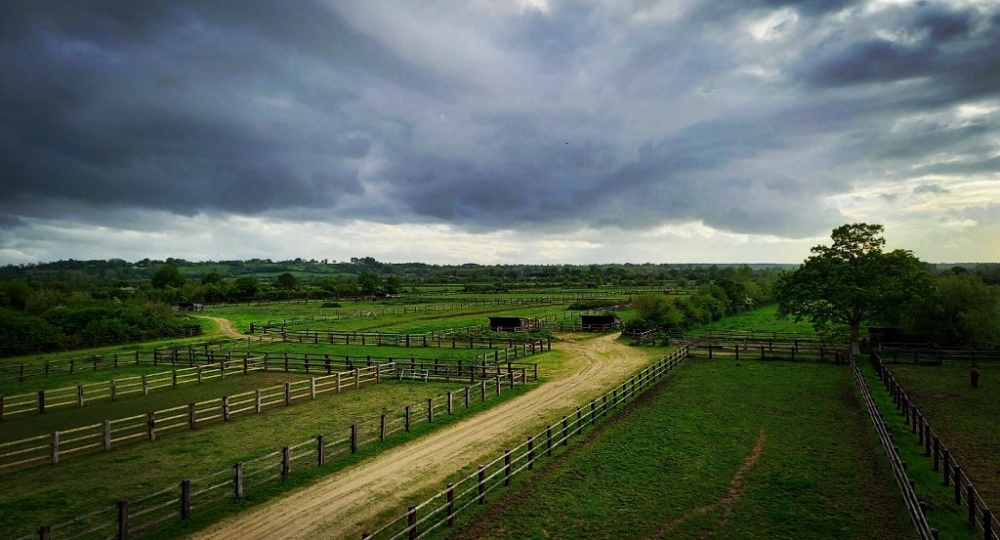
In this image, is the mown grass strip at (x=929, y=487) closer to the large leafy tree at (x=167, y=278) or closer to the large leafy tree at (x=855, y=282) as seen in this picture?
the large leafy tree at (x=855, y=282)

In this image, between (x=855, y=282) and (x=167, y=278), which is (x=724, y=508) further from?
(x=167, y=278)

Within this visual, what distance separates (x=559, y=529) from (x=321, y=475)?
7096mm

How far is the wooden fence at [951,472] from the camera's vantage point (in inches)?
434

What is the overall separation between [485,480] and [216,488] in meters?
7.06

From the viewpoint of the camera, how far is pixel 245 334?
57438 mm

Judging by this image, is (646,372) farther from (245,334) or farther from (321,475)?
(245,334)

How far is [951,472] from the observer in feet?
49.0

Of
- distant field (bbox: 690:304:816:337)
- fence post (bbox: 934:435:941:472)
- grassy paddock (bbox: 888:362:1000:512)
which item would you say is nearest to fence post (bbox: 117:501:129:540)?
grassy paddock (bbox: 888:362:1000:512)

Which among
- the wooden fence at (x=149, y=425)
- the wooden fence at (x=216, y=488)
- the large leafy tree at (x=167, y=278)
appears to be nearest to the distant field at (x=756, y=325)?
the wooden fence at (x=149, y=425)

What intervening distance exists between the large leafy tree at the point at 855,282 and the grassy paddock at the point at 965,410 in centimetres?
420

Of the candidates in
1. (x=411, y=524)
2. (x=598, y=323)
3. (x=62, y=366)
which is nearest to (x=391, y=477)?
(x=411, y=524)

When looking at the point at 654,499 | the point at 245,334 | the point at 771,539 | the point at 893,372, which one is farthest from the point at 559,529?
the point at 245,334

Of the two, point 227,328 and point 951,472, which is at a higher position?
point 227,328

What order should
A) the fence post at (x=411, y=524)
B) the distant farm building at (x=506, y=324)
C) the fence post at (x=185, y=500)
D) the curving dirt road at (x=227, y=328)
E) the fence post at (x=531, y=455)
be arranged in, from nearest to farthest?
the fence post at (x=411, y=524)
the fence post at (x=185, y=500)
the fence post at (x=531, y=455)
the distant farm building at (x=506, y=324)
the curving dirt road at (x=227, y=328)
